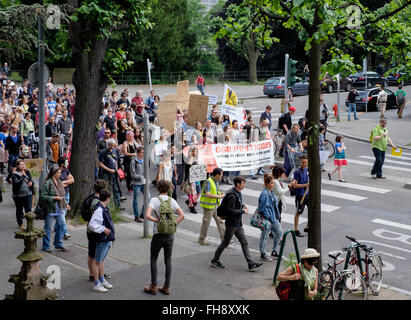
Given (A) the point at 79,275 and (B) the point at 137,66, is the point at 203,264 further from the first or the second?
(B) the point at 137,66

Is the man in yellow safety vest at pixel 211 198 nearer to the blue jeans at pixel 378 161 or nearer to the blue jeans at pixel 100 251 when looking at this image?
the blue jeans at pixel 100 251

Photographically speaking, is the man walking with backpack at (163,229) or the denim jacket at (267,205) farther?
the denim jacket at (267,205)

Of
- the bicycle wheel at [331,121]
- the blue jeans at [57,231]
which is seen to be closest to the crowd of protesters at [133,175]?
the blue jeans at [57,231]

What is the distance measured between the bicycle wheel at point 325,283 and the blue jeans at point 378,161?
1036cm

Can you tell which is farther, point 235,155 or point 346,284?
point 235,155

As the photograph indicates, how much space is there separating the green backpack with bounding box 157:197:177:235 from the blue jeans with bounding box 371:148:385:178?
11.3 metres

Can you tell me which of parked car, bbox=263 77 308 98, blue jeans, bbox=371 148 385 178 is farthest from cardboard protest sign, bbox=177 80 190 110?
parked car, bbox=263 77 308 98

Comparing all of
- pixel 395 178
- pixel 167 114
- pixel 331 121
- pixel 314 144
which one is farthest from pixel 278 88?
pixel 314 144

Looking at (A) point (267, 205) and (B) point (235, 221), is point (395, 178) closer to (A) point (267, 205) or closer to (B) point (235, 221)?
(A) point (267, 205)

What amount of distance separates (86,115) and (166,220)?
553 centimetres

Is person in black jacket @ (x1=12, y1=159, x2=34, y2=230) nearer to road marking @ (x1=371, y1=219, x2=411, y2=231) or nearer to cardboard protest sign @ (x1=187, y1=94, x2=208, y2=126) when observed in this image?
cardboard protest sign @ (x1=187, y1=94, x2=208, y2=126)

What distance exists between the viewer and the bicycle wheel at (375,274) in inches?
373

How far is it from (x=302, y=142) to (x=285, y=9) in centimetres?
794

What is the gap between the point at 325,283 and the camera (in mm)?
8820
